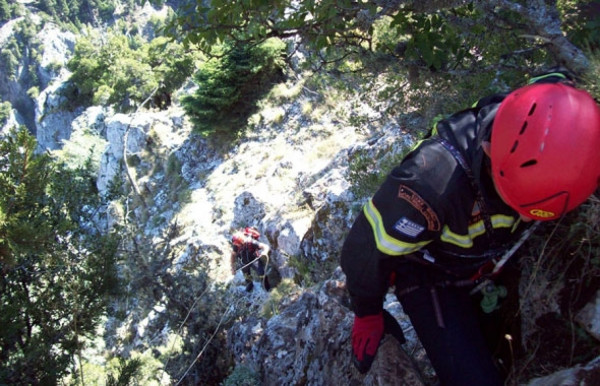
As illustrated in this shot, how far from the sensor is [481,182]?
1.89m

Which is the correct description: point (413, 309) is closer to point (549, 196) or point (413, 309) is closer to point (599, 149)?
point (549, 196)

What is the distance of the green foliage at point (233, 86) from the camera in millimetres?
15117

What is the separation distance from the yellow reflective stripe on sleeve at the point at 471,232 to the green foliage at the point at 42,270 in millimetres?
2705

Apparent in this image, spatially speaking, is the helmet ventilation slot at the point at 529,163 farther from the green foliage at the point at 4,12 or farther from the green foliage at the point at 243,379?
the green foliage at the point at 4,12

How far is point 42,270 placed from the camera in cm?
Result: 353

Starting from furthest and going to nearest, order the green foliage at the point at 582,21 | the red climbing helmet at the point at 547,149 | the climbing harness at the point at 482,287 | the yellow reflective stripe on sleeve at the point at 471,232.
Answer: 1. the green foliage at the point at 582,21
2. the climbing harness at the point at 482,287
3. the yellow reflective stripe on sleeve at the point at 471,232
4. the red climbing helmet at the point at 547,149

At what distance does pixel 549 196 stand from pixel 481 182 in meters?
0.30

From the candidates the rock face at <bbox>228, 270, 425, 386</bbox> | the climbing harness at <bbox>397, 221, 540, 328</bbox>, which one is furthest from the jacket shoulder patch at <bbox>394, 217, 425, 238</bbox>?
the rock face at <bbox>228, 270, 425, 386</bbox>

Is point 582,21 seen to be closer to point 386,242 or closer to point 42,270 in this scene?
point 386,242

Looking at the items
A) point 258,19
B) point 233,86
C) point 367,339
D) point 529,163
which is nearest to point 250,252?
point 258,19

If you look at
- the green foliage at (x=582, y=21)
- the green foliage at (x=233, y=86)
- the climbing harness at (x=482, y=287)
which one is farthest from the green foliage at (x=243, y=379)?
the green foliage at (x=233, y=86)

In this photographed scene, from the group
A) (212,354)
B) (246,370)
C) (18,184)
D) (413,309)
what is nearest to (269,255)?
(212,354)

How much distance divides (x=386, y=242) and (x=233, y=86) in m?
14.4

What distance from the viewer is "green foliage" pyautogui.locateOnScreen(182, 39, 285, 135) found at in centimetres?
1512
